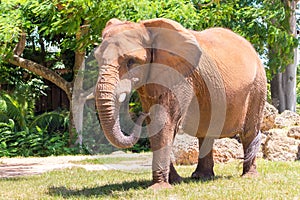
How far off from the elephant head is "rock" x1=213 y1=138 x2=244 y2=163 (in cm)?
418

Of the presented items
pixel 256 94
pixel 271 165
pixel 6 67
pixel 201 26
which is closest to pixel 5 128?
pixel 6 67

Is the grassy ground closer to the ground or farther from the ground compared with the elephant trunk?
closer to the ground

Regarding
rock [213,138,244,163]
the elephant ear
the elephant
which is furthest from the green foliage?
the elephant ear

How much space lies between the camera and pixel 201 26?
11.6 metres

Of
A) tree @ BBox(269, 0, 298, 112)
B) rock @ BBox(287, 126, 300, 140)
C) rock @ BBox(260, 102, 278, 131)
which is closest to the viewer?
rock @ BBox(287, 126, 300, 140)

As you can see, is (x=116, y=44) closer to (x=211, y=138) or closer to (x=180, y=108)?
(x=180, y=108)

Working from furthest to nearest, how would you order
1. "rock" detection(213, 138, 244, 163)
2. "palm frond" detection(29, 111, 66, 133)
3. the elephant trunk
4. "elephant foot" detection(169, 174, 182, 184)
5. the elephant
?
"palm frond" detection(29, 111, 66, 133)
"rock" detection(213, 138, 244, 163)
"elephant foot" detection(169, 174, 182, 184)
the elephant
the elephant trunk

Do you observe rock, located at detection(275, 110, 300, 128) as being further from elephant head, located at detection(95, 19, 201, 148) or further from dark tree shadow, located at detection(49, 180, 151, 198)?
elephant head, located at detection(95, 19, 201, 148)

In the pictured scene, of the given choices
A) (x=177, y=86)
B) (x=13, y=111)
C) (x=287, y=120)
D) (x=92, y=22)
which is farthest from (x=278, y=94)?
(x=177, y=86)

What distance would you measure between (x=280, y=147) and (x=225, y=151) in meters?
1.17

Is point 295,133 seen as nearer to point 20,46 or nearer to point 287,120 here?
point 287,120

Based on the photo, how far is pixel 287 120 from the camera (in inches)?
480

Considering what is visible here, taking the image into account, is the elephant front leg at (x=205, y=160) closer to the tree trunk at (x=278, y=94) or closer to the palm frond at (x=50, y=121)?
the palm frond at (x=50, y=121)

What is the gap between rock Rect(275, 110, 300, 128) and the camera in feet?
38.9
